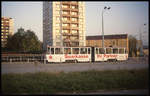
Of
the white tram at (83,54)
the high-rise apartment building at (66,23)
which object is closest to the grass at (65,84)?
the white tram at (83,54)

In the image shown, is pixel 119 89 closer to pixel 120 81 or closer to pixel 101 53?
pixel 120 81

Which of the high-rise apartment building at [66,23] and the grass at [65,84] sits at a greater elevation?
the high-rise apartment building at [66,23]

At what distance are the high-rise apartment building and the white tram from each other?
93.0 ft

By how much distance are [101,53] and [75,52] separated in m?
4.38

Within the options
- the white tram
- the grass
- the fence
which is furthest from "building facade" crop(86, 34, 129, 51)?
the grass

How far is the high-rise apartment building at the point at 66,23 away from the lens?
5816 cm

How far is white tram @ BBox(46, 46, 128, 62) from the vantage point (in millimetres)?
25312

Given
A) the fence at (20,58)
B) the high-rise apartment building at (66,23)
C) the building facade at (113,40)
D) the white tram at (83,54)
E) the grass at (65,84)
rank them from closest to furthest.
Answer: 1. the grass at (65,84)
2. the white tram at (83,54)
3. the fence at (20,58)
4. the high-rise apartment building at (66,23)
5. the building facade at (113,40)

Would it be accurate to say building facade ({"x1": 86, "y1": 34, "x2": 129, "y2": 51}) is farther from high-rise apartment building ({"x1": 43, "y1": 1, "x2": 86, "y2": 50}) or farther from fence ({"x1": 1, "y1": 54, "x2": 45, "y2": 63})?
fence ({"x1": 1, "y1": 54, "x2": 45, "y2": 63})

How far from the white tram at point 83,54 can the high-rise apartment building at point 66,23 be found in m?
28.4

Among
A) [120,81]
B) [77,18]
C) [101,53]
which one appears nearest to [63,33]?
[77,18]

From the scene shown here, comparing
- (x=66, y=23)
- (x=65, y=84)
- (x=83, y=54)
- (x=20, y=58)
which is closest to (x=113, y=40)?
(x=66, y=23)

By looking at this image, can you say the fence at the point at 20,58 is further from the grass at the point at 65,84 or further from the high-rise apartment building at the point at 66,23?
the high-rise apartment building at the point at 66,23

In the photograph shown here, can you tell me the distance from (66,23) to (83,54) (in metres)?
33.2
